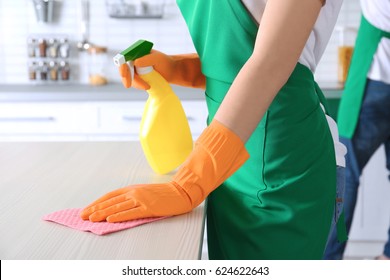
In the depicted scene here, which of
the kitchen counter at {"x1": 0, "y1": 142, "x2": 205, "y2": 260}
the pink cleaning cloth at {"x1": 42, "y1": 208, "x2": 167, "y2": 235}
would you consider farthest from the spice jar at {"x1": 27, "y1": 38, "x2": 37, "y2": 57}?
the pink cleaning cloth at {"x1": 42, "y1": 208, "x2": 167, "y2": 235}

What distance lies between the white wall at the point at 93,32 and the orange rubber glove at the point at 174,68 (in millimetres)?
2285

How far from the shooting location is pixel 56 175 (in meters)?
1.44

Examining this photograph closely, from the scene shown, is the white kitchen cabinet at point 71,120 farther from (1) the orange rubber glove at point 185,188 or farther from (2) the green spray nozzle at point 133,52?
(1) the orange rubber glove at point 185,188

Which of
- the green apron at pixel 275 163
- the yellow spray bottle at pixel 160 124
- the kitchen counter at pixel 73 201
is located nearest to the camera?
the kitchen counter at pixel 73 201

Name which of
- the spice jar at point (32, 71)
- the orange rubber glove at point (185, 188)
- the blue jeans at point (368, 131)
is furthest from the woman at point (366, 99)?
the spice jar at point (32, 71)

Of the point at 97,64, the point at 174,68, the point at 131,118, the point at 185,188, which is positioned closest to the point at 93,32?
the point at 97,64

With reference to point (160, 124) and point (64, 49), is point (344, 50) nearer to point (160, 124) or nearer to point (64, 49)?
point (64, 49)

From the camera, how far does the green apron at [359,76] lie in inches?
104

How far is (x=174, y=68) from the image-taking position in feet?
4.92

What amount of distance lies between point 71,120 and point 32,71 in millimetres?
663
